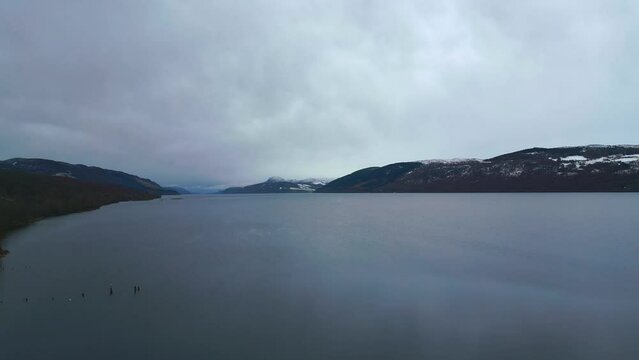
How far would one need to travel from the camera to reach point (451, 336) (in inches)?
933

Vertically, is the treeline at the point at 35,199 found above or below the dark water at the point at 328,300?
above

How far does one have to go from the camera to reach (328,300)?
103 feet

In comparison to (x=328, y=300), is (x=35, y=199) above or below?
above

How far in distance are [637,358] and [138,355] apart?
26.3 metres

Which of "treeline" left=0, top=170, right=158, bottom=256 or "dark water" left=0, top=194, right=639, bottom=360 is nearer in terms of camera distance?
"dark water" left=0, top=194, right=639, bottom=360

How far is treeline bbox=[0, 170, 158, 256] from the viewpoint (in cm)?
8094

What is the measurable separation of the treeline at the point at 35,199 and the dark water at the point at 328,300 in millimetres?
27512

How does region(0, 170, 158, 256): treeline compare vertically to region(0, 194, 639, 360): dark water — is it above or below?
above

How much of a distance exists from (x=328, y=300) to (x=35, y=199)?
11286cm

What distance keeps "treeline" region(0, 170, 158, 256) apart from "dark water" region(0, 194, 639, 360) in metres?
27.5

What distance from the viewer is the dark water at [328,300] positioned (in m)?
22.5

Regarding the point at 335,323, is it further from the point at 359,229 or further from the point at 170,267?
the point at 359,229

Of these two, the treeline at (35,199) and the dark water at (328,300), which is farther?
the treeline at (35,199)

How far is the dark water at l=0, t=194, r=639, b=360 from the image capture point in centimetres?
2252
